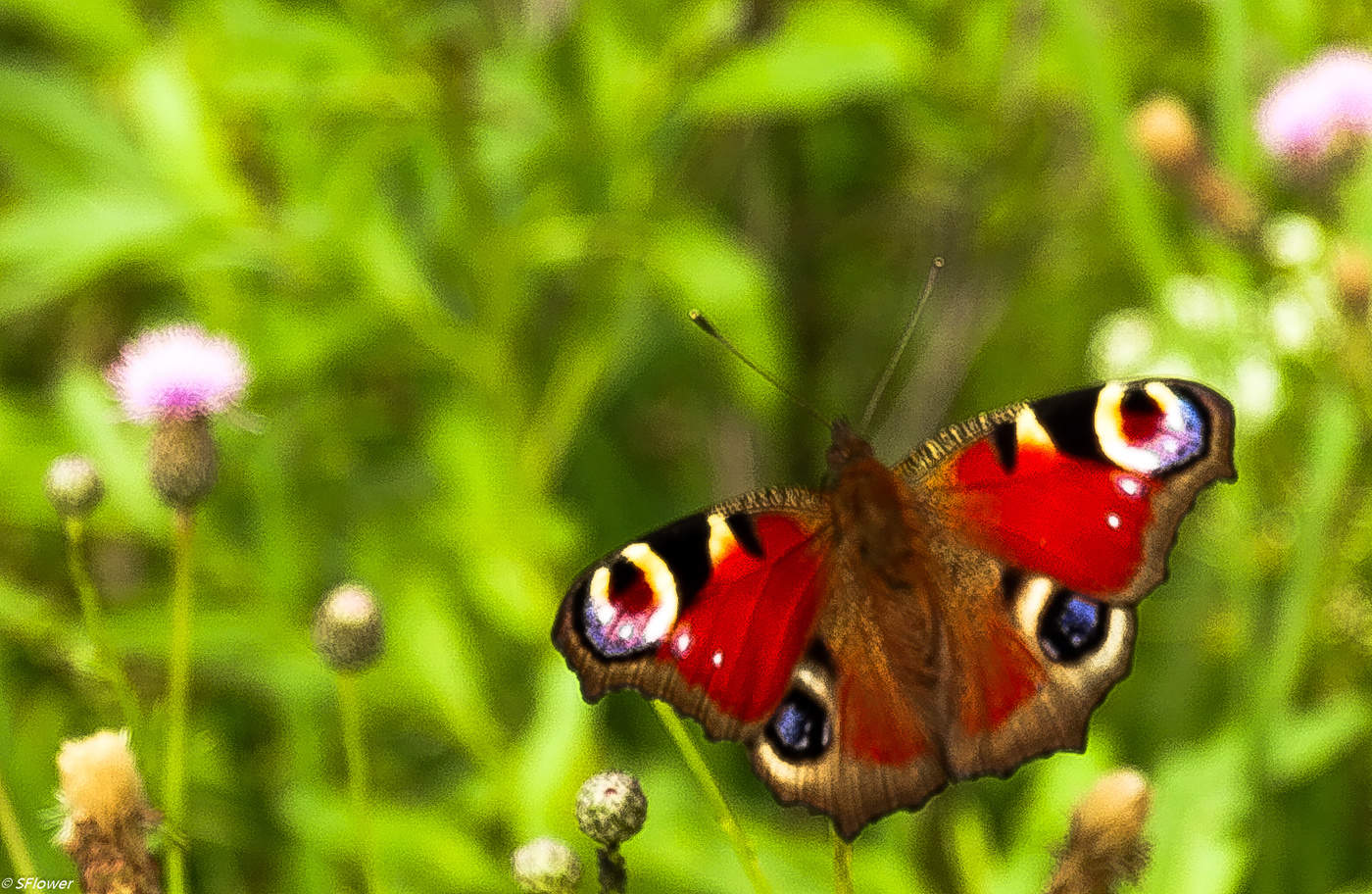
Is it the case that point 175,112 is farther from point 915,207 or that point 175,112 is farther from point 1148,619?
point 1148,619

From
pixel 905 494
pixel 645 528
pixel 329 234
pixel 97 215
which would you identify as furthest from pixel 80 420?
pixel 905 494

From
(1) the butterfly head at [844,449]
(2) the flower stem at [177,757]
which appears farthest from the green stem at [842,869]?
(2) the flower stem at [177,757]

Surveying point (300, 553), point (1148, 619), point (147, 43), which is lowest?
point (1148, 619)

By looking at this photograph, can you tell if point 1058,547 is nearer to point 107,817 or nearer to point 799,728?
point 799,728

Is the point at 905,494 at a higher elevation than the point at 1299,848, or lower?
higher

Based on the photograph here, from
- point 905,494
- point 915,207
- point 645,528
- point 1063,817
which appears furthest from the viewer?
point 915,207

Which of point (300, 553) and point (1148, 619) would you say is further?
point (1148, 619)

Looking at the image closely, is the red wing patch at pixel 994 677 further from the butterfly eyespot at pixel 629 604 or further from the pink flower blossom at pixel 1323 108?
the pink flower blossom at pixel 1323 108
